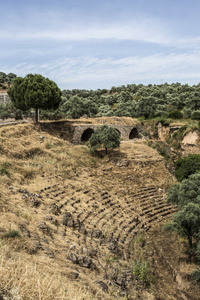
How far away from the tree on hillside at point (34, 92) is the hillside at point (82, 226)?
434 centimetres

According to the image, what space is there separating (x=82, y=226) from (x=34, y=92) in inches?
800

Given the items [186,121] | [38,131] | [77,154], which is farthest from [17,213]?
[186,121]

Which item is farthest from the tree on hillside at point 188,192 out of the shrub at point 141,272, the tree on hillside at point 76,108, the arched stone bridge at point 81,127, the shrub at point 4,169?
the tree on hillside at point 76,108

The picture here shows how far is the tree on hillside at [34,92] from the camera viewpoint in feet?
92.0

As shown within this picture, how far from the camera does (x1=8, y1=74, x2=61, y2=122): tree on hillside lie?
2805 centimetres

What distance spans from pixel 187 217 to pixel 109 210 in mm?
6047

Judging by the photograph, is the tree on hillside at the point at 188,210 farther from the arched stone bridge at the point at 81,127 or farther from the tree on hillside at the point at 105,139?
the arched stone bridge at the point at 81,127

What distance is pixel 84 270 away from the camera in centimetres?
856

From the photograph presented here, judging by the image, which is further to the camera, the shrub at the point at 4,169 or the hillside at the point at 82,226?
the shrub at the point at 4,169

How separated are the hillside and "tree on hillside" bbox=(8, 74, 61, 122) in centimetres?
434

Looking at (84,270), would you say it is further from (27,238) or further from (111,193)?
(111,193)

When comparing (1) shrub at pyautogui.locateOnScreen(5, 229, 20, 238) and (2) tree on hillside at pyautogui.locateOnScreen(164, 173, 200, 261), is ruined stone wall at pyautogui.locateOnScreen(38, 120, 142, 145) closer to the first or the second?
(2) tree on hillside at pyautogui.locateOnScreen(164, 173, 200, 261)

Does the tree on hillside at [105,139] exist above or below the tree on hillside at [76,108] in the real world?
below

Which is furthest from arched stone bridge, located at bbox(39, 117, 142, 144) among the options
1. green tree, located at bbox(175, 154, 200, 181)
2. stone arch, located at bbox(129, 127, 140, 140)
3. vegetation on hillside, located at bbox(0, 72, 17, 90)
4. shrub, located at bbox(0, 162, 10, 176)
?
vegetation on hillside, located at bbox(0, 72, 17, 90)
